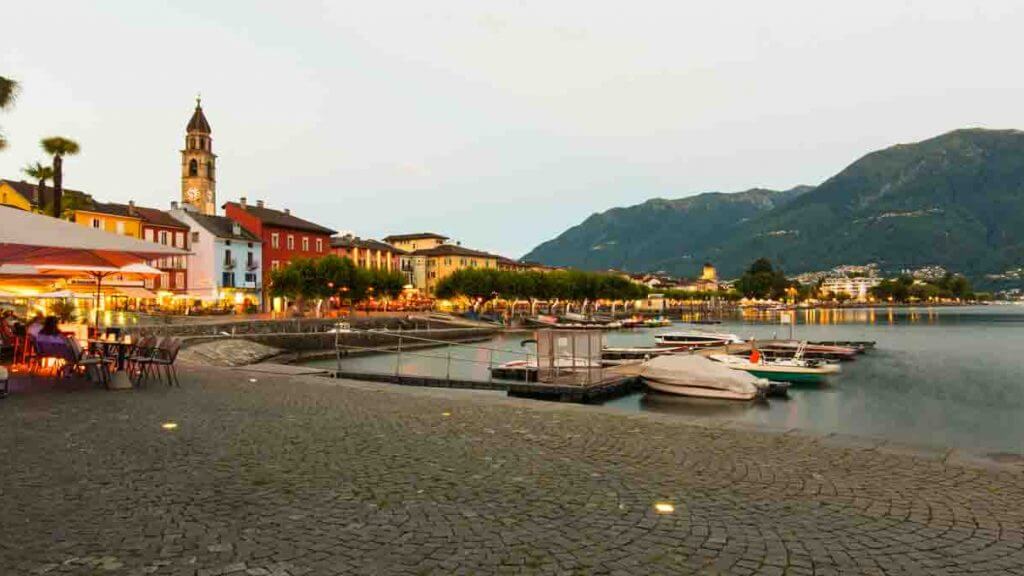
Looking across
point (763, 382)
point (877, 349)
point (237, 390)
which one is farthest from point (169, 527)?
point (877, 349)

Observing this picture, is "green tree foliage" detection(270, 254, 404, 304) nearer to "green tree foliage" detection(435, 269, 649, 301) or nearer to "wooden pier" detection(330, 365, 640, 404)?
"green tree foliage" detection(435, 269, 649, 301)

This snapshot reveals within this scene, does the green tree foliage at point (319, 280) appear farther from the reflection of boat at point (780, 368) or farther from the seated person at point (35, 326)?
the seated person at point (35, 326)

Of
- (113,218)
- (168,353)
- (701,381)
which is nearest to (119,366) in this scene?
(168,353)

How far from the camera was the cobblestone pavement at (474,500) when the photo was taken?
15.5 feet

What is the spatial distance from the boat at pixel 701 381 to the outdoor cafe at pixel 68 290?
1868 cm

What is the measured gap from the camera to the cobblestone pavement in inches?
186

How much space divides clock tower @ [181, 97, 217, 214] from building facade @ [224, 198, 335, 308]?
14.2 m

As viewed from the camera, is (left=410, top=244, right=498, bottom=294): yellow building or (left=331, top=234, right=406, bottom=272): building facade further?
(left=410, top=244, right=498, bottom=294): yellow building

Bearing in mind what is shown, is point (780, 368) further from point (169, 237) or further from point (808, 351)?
point (169, 237)

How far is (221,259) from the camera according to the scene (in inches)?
2987

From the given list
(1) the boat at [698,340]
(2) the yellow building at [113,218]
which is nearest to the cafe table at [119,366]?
(1) the boat at [698,340]

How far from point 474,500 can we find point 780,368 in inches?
1240

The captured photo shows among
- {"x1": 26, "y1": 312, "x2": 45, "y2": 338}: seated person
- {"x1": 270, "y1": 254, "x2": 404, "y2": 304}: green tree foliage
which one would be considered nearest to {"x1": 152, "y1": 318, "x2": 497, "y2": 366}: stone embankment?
{"x1": 270, "y1": 254, "x2": 404, "y2": 304}: green tree foliage

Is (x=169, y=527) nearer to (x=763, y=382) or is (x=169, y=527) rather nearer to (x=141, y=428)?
(x=141, y=428)
